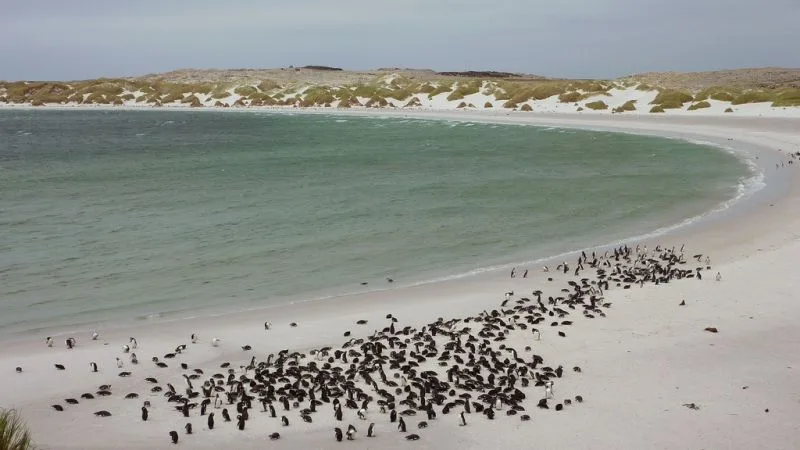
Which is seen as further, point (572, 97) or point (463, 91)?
point (463, 91)

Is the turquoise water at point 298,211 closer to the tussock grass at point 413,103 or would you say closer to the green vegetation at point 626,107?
the green vegetation at point 626,107

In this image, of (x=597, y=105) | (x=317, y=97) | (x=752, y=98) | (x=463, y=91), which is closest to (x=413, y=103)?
(x=463, y=91)

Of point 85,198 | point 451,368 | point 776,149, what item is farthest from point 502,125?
point 451,368

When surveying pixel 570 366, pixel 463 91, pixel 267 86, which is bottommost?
pixel 570 366

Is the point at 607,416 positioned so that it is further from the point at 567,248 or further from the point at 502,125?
the point at 502,125

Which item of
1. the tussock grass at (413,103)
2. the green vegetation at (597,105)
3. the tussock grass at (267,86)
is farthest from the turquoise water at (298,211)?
the tussock grass at (267,86)

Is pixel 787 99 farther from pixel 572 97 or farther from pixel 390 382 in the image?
pixel 390 382
